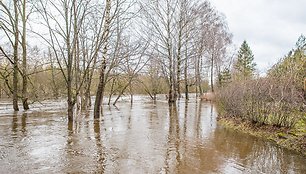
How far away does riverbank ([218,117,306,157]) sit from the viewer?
673cm

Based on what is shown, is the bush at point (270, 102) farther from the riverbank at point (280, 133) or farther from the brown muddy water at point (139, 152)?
the brown muddy water at point (139, 152)

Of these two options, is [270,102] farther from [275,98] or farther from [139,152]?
[139,152]

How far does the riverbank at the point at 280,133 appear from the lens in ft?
22.1

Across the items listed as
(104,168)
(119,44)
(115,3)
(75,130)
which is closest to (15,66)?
(119,44)

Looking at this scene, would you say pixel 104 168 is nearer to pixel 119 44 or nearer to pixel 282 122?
pixel 282 122

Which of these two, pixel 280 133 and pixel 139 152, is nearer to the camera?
pixel 139 152

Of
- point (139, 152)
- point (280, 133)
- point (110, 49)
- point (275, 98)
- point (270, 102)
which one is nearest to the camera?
point (139, 152)

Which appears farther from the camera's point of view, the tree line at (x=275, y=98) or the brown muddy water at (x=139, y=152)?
the tree line at (x=275, y=98)

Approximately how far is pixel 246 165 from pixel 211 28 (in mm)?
24035

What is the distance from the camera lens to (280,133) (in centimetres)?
783

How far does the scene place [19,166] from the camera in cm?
506

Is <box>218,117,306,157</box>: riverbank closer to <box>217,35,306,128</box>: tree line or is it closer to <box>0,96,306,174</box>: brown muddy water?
<box>217,35,306,128</box>: tree line

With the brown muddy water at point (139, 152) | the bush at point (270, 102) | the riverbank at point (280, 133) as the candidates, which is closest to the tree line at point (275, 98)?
the bush at point (270, 102)

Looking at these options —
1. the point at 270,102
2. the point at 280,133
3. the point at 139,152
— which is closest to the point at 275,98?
the point at 270,102
